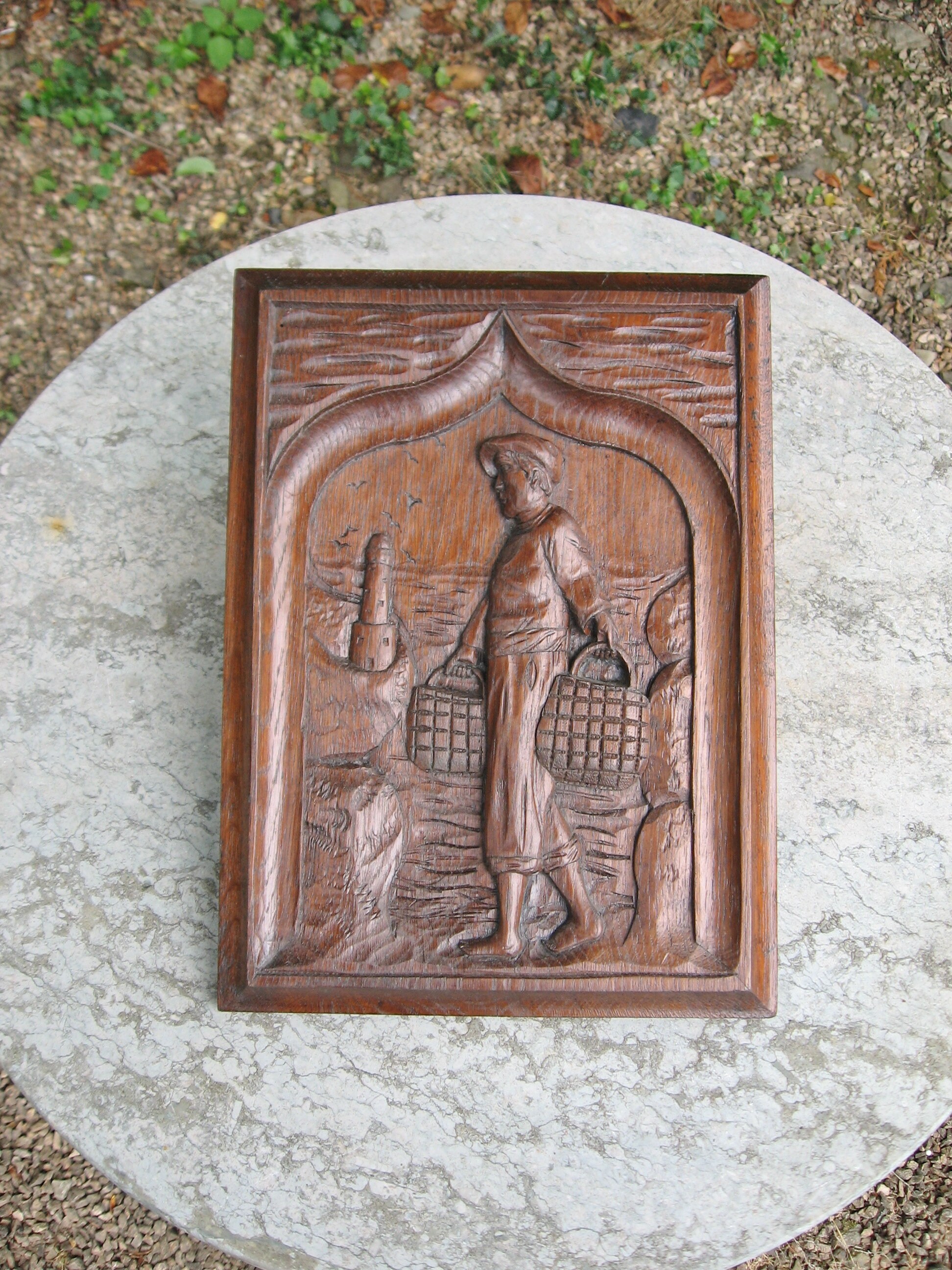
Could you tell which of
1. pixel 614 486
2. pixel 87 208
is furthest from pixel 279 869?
pixel 87 208

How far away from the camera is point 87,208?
2682 millimetres

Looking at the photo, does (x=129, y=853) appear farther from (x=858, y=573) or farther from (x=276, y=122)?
(x=276, y=122)

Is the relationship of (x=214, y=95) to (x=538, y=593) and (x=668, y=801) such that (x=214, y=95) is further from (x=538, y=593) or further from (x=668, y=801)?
(x=668, y=801)

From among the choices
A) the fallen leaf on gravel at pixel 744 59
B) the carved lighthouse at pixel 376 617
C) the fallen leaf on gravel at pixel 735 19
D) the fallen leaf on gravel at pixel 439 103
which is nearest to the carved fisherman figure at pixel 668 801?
the carved lighthouse at pixel 376 617

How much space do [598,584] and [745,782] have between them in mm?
509

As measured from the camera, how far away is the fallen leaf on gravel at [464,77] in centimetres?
271

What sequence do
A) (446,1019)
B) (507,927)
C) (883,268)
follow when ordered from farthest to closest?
(883,268) → (446,1019) → (507,927)

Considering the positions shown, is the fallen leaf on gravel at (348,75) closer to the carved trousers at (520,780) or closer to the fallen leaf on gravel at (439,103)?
the fallen leaf on gravel at (439,103)

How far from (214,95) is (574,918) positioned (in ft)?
8.44

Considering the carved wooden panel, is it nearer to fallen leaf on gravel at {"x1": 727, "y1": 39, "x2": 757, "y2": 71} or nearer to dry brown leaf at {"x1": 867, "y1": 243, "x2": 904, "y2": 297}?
dry brown leaf at {"x1": 867, "y1": 243, "x2": 904, "y2": 297}

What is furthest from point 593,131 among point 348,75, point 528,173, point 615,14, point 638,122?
point 348,75

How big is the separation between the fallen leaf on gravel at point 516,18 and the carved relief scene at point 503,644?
1.45 metres

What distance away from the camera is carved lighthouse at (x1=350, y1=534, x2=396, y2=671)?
185cm

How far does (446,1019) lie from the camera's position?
212 centimetres
